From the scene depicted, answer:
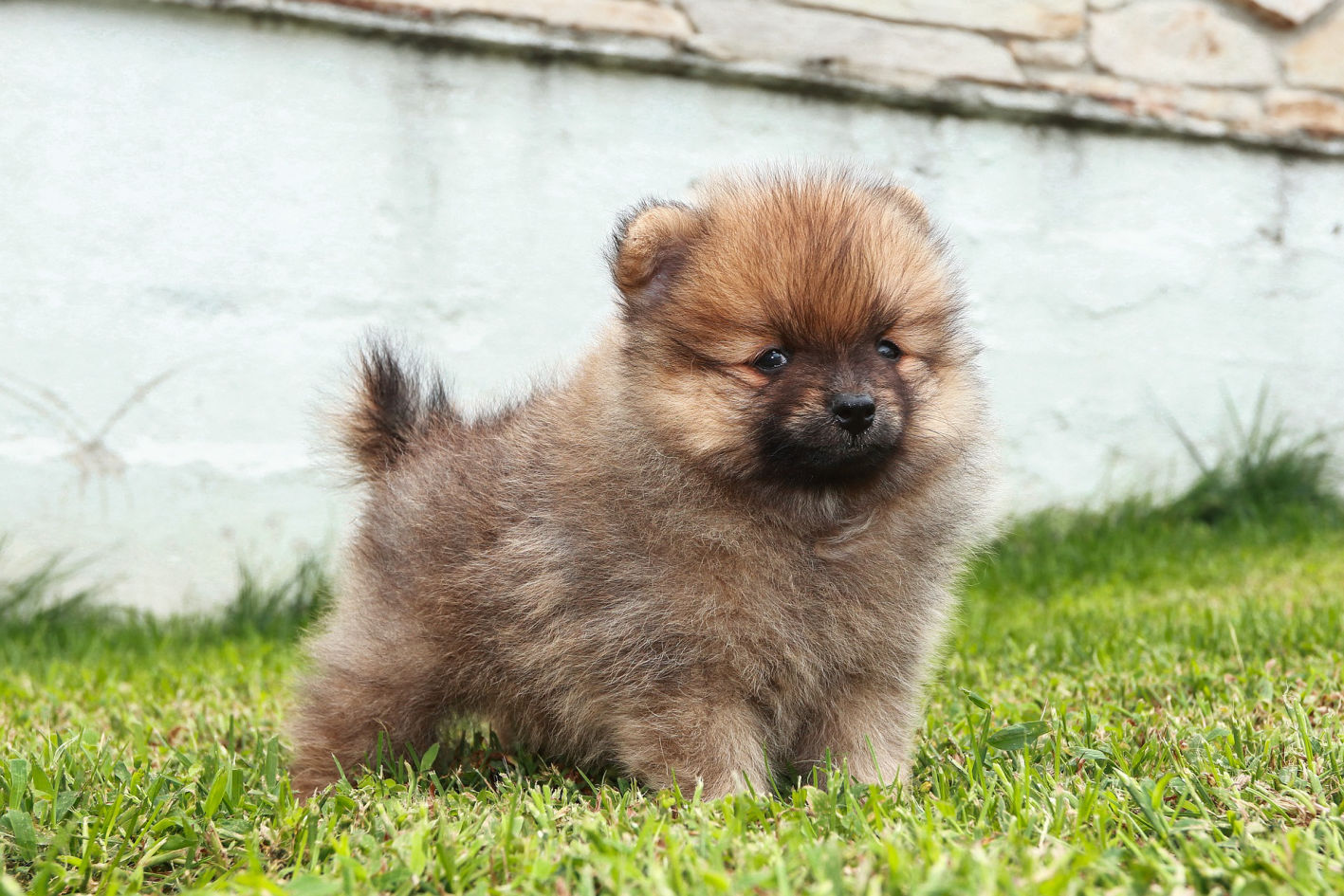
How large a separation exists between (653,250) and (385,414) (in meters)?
0.94

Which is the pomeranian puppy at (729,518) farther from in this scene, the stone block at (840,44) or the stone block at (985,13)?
the stone block at (985,13)

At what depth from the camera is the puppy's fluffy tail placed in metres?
3.03

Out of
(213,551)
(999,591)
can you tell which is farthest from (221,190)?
(999,591)

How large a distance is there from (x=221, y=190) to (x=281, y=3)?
0.82 metres

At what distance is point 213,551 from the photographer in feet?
17.5

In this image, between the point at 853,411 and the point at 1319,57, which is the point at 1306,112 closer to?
the point at 1319,57

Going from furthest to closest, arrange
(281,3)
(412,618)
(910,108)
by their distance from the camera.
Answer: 1. (910,108)
2. (281,3)
3. (412,618)

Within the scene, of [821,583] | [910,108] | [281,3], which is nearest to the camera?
[821,583]

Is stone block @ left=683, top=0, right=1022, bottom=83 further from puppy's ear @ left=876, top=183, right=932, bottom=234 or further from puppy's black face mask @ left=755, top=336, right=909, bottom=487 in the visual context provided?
puppy's black face mask @ left=755, top=336, right=909, bottom=487

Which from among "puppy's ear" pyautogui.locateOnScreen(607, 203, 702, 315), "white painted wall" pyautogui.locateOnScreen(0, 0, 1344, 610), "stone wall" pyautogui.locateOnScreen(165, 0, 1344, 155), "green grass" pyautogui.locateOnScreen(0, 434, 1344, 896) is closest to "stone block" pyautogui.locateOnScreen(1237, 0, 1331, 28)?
"stone wall" pyautogui.locateOnScreen(165, 0, 1344, 155)

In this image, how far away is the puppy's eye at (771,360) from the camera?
231cm

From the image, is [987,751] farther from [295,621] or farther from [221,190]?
[221,190]

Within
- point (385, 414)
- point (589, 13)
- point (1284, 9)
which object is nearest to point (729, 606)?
point (385, 414)

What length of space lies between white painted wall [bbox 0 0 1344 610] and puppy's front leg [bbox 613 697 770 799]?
2377mm
